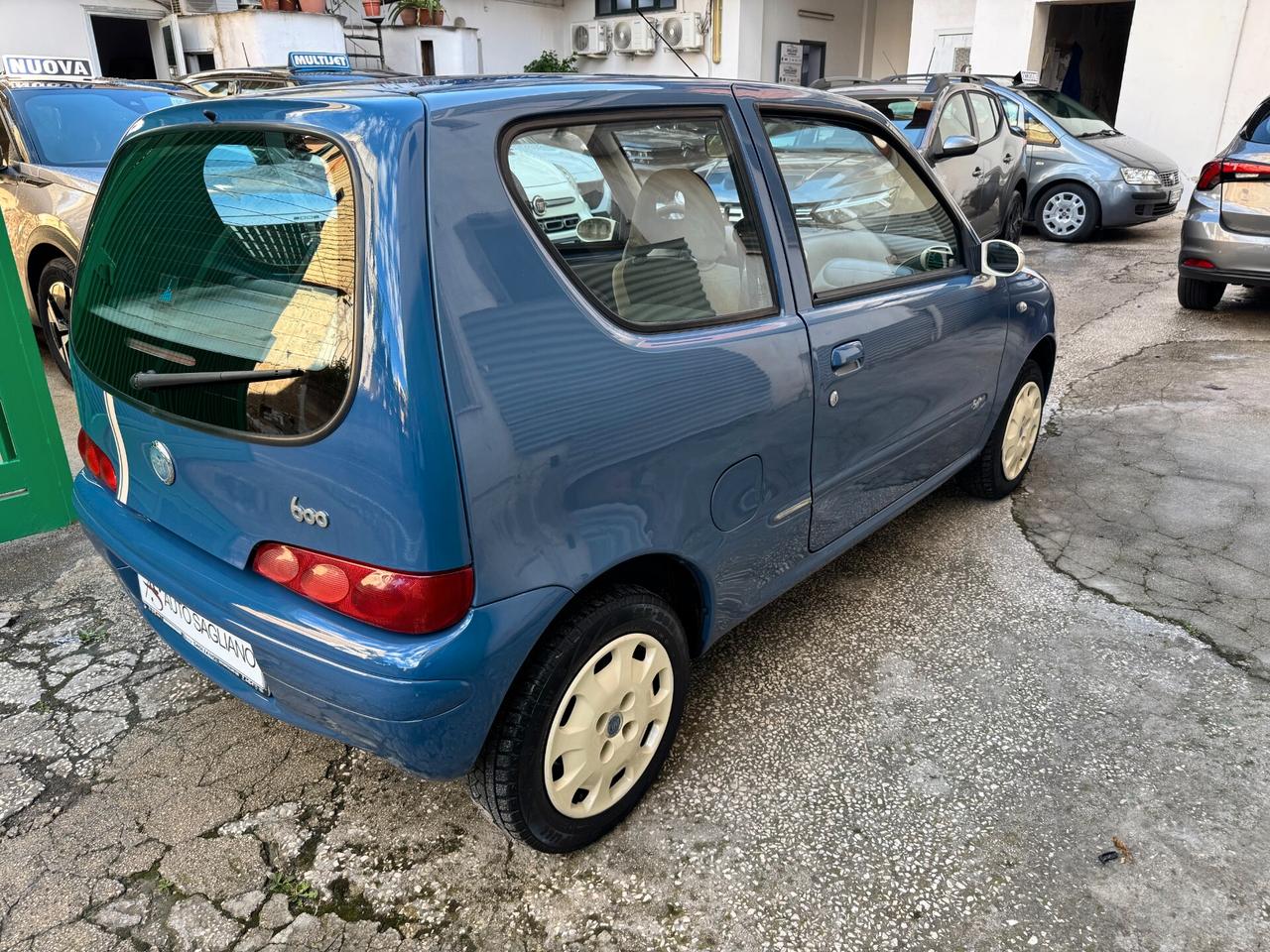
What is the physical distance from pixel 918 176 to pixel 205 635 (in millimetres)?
2645

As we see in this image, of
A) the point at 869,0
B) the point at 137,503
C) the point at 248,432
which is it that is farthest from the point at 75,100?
the point at 869,0

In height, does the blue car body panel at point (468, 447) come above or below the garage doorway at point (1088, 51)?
below

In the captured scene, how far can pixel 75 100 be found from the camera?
568 cm

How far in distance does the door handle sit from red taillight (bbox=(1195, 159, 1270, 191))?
16.6 feet

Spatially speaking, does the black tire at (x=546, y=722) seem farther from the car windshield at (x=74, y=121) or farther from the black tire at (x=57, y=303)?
the car windshield at (x=74, y=121)

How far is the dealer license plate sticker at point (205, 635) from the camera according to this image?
196 cm

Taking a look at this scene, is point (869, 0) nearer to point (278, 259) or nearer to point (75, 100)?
point (75, 100)

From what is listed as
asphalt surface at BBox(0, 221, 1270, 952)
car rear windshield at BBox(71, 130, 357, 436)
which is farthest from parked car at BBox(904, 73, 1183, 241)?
car rear windshield at BBox(71, 130, 357, 436)

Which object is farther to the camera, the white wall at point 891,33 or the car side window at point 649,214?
the white wall at point 891,33

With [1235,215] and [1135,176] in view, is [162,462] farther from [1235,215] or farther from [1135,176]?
[1135,176]

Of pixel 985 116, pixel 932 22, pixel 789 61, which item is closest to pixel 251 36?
pixel 789 61

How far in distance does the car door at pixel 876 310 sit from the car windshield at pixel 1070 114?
808cm

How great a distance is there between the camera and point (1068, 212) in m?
9.92

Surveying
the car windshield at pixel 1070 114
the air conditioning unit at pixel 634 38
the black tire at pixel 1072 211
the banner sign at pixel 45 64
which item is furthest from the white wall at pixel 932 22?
the banner sign at pixel 45 64
